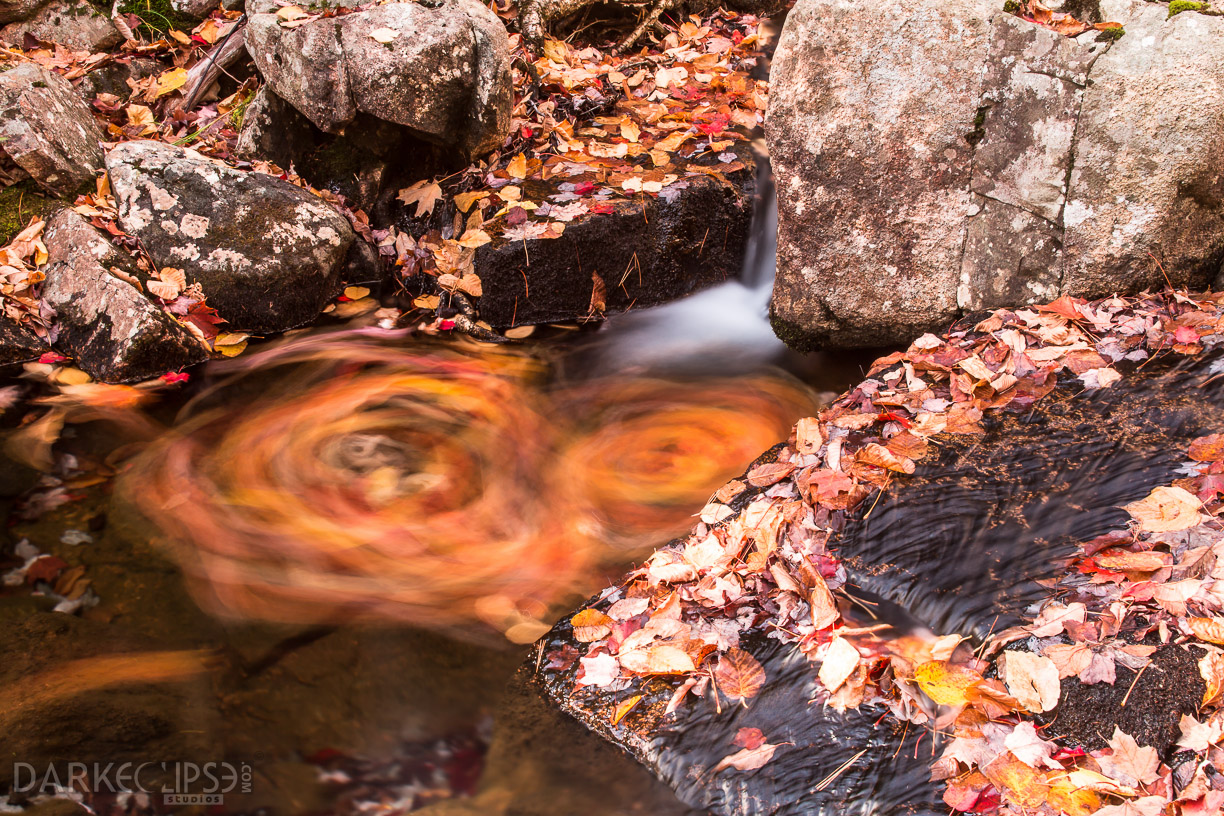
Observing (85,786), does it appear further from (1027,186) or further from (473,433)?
(1027,186)

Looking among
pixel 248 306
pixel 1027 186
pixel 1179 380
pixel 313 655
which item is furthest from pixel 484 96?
pixel 1179 380

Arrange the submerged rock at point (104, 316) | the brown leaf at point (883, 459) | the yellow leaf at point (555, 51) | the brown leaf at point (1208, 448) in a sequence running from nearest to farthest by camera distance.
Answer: the brown leaf at point (1208, 448) < the brown leaf at point (883, 459) < the submerged rock at point (104, 316) < the yellow leaf at point (555, 51)

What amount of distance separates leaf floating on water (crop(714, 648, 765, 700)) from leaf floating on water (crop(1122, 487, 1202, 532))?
1413 mm

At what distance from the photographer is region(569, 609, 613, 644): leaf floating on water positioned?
301 centimetres

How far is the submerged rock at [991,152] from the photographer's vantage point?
3531 mm

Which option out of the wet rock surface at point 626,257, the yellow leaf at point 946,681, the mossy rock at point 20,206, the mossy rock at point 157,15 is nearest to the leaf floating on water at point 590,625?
the yellow leaf at point 946,681

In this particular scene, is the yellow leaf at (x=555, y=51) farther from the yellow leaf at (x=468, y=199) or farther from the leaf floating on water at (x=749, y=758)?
the leaf floating on water at (x=749, y=758)

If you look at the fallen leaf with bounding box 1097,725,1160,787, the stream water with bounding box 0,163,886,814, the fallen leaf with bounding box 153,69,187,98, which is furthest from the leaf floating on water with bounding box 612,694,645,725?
the fallen leaf with bounding box 153,69,187,98

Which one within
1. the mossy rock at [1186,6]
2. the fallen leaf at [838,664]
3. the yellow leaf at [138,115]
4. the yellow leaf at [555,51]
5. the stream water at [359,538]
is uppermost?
the mossy rock at [1186,6]

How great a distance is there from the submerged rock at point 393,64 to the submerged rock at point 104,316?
1611mm

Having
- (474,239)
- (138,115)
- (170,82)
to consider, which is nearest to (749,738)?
(474,239)

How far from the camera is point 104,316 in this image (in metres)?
4.83

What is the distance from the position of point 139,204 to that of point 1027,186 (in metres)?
5.23

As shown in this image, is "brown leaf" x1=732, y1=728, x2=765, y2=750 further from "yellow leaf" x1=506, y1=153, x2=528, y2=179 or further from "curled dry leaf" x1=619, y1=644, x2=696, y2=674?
"yellow leaf" x1=506, y1=153, x2=528, y2=179
